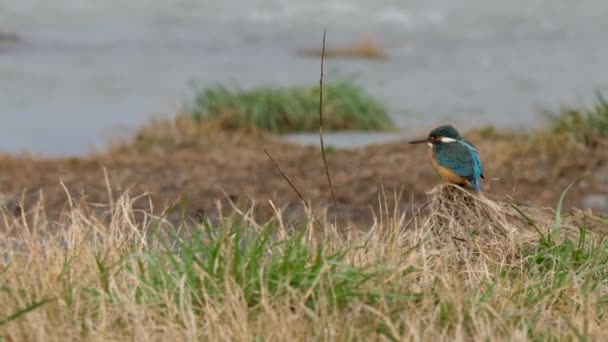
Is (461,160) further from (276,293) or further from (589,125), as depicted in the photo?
(589,125)

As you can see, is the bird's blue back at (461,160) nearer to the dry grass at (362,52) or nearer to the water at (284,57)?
the water at (284,57)

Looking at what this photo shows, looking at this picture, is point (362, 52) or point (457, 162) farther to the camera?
point (362, 52)

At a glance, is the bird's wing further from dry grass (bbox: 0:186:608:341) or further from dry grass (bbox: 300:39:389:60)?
dry grass (bbox: 300:39:389:60)

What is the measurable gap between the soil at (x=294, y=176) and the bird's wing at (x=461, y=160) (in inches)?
130

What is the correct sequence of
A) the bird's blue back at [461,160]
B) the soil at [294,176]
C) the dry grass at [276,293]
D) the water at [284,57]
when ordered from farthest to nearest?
the water at [284,57]
the soil at [294,176]
the bird's blue back at [461,160]
the dry grass at [276,293]

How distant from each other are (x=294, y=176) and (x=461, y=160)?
4.51 meters

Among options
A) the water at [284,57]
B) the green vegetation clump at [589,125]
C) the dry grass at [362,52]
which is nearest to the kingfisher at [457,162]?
the green vegetation clump at [589,125]

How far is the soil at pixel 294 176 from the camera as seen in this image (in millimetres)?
9641

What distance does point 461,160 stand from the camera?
5.82 metres

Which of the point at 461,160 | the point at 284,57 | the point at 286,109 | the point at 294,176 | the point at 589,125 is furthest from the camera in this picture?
the point at 284,57

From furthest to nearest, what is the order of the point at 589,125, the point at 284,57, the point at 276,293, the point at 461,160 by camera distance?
the point at 284,57 → the point at 589,125 → the point at 461,160 → the point at 276,293

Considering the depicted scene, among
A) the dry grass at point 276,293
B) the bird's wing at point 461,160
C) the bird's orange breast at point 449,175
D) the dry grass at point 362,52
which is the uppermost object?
the bird's wing at point 461,160

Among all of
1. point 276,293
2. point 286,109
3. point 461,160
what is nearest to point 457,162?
point 461,160

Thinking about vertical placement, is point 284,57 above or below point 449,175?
below
